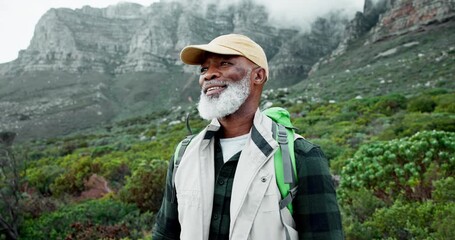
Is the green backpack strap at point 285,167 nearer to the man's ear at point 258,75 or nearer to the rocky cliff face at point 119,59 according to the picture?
the man's ear at point 258,75

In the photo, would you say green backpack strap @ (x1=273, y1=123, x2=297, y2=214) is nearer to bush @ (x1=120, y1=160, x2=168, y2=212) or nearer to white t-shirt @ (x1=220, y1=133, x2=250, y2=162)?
white t-shirt @ (x1=220, y1=133, x2=250, y2=162)

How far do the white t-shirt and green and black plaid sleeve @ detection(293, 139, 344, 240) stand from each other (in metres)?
0.33

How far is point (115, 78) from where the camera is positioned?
92938 mm

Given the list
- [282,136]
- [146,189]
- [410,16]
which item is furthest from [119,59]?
[282,136]

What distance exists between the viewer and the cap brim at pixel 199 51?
6.25ft

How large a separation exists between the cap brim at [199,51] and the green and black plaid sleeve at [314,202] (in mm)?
623

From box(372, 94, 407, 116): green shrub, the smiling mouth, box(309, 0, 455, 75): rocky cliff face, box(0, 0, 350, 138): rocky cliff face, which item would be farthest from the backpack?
box(0, 0, 350, 138): rocky cliff face

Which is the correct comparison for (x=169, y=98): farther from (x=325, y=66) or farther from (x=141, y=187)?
(x=141, y=187)

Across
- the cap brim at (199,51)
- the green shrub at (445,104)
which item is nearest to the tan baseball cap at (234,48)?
the cap brim at (199,51)

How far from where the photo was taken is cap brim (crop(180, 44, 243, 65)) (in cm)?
190

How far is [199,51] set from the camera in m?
2.07

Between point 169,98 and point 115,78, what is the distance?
2160 centimetres

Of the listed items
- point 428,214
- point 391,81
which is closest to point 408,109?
point 428,214

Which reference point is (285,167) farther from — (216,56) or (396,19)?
(396,19)
